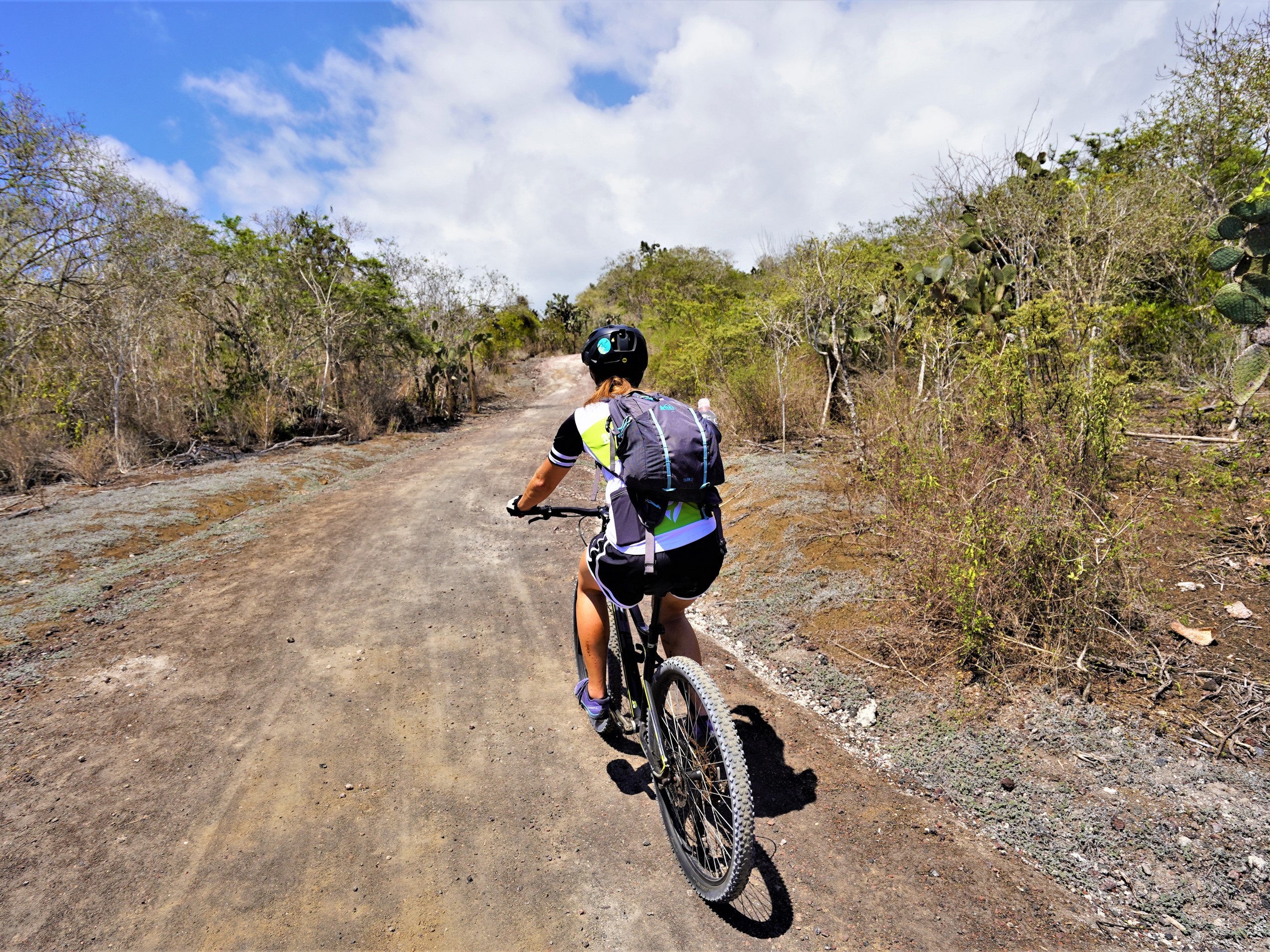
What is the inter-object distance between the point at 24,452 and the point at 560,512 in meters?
10.8

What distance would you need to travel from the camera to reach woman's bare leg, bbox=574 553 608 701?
2.86 metres

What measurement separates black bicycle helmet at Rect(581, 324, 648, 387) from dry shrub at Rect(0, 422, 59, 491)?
10653 mm

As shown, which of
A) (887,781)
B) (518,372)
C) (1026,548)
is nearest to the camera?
(887,781)

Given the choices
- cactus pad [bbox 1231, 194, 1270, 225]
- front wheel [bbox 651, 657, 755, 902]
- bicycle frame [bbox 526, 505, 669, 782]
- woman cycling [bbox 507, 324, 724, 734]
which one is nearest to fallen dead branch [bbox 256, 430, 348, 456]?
woman cycling [bbox 507, 324, 724, 734]

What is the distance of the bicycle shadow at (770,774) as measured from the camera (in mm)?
2770

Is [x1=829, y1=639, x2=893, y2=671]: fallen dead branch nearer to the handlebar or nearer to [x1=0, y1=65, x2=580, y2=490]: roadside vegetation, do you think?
the handlebar

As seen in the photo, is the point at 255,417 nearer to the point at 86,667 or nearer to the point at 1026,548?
the point at 86,667

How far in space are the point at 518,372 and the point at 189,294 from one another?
19.1 metres

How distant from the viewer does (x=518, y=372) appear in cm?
3139

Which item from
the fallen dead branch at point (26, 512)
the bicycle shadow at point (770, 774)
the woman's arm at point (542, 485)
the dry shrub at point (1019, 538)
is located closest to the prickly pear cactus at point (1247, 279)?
the dry shrub at point (1019, 538)

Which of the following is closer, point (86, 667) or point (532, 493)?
point (532, 493)

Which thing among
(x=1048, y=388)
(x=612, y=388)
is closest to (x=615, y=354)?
(x=612, y=388)

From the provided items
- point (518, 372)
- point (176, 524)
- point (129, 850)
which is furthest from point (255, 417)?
point (518, 372)

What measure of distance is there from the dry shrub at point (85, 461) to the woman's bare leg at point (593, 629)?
32.1 feet
